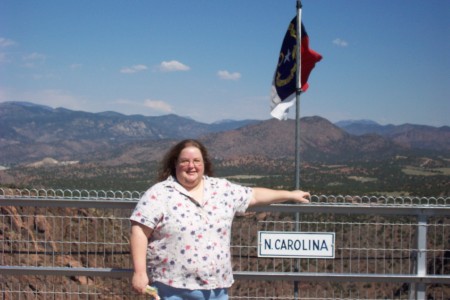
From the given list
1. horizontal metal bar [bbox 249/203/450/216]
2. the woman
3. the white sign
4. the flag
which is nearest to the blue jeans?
the woman

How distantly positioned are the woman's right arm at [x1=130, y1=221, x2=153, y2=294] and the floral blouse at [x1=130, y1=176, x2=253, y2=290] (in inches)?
2.7

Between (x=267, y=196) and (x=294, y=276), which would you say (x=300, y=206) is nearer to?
(x=294, y=276)

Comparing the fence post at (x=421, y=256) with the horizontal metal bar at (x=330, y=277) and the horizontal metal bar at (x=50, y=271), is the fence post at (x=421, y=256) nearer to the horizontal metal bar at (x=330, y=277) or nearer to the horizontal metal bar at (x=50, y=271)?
the horizontal metal bar at (x=330, y=277)

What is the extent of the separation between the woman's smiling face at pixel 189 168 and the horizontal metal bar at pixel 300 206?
1.69 meters

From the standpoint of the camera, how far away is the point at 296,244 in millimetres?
6383

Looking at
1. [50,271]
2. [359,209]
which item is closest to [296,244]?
[359,209]

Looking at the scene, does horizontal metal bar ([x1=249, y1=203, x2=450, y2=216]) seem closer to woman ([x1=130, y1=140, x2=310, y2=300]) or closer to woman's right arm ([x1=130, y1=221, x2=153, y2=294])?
woman ([x1=130, y1=140, x2=310, y2=300])

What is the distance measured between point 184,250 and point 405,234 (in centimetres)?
390

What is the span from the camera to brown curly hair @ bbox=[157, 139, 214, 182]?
493cm

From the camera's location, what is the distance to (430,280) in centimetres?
651

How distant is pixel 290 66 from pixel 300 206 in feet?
8.57

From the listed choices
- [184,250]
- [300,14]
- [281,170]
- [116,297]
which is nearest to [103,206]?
[116,297]

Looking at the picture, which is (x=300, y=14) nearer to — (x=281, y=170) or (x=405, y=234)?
(x=405, y=234)

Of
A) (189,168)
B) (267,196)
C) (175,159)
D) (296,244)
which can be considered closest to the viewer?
(189,168)
